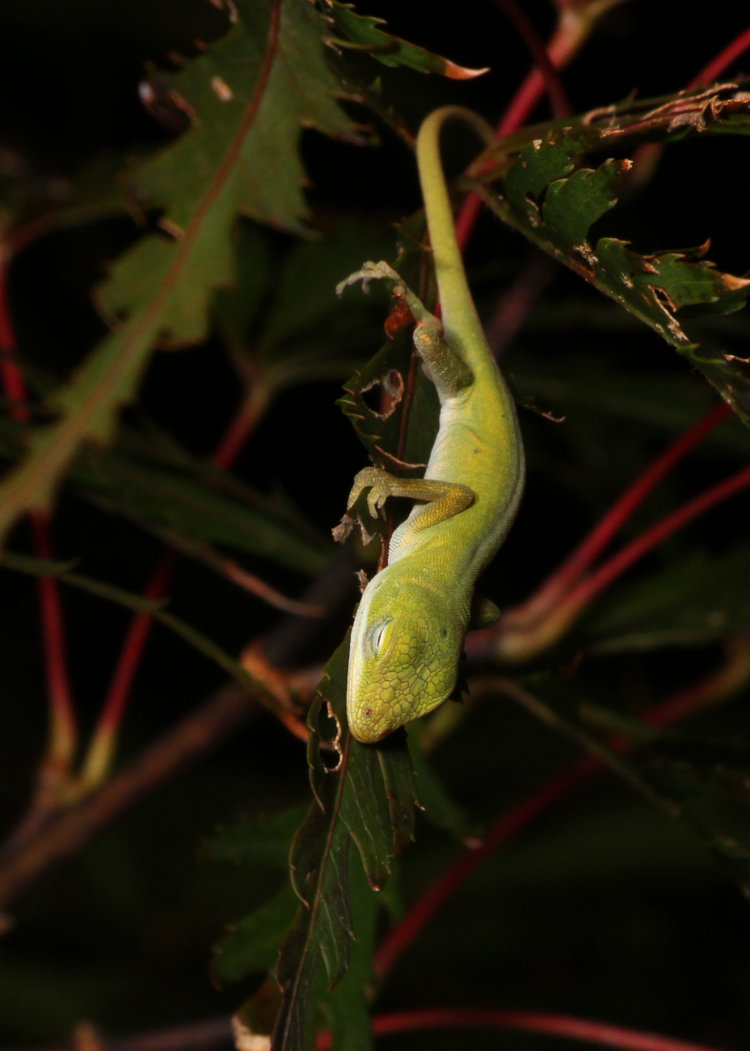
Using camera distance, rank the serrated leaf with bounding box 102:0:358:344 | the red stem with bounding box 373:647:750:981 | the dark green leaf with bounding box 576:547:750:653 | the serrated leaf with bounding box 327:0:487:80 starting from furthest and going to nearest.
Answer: the dark green leaf with bounding box 576:547:750:653 → the red stem with bounding box 373:647:750:981 → the serrated leaf with bounding box 102:0:358:344 → the serrated leaf with bounding box 327:0:487:80

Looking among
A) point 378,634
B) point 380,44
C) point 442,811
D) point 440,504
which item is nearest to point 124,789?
point 442,811

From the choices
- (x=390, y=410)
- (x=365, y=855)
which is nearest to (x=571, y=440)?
(x=390, y=410)

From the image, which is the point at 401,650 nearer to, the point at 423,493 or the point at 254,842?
the point at 423,493

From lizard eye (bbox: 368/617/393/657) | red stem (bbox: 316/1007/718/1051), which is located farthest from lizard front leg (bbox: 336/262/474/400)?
red stem (bbox: 316/1007/718/1051)

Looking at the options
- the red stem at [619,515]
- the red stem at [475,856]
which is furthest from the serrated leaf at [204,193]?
the red stem at [475,856]

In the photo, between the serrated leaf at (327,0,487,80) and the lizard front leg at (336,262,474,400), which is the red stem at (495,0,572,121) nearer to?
the serrated leaf at (327,0,487,80)

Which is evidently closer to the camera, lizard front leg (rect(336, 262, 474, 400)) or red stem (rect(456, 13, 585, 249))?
lizard front leg (rect(336, 262, 474, 400))

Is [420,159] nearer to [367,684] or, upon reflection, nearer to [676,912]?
[367,684]

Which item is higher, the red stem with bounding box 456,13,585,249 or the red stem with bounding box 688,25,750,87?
the red stem with bounding box 688,25,750,87
